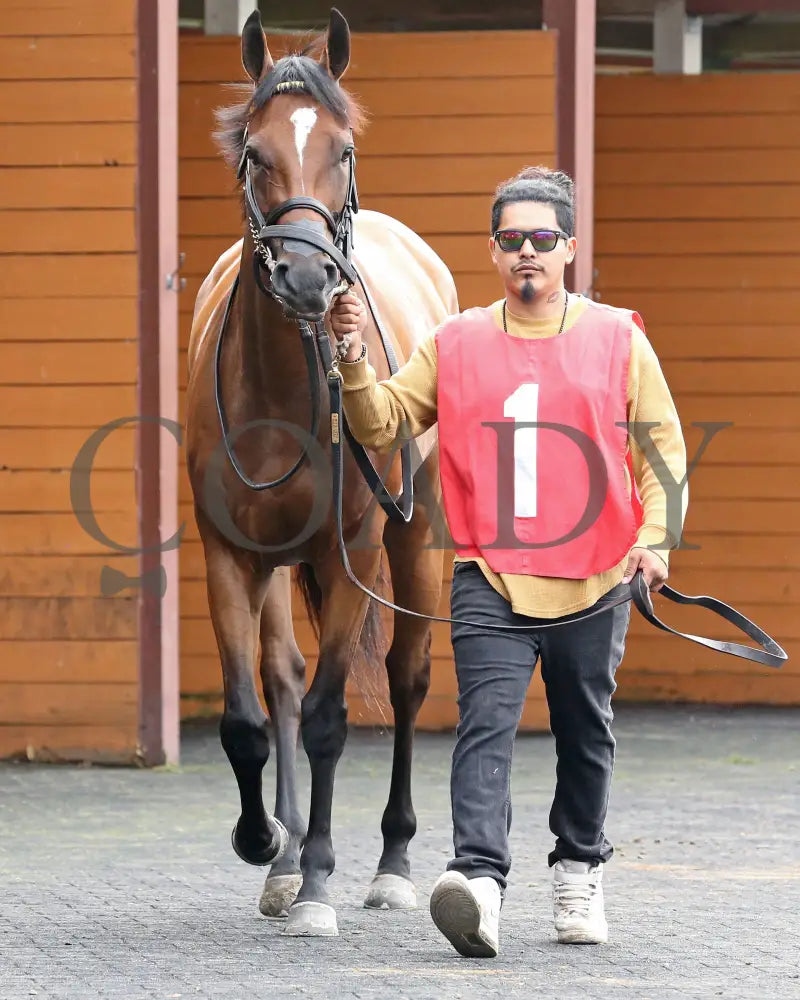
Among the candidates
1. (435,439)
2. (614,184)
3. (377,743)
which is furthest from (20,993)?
(614,184)

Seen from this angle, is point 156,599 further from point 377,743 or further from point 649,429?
point 649,429

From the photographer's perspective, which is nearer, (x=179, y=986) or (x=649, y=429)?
(x=179, y=986)

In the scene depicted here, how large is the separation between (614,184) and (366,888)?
226 inches

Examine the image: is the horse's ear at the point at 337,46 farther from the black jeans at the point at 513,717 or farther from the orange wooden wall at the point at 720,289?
the orange wooden wall at the point at 720,289

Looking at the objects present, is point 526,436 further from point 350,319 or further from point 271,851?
point 271,851

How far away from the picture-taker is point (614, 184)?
10859 millimetres

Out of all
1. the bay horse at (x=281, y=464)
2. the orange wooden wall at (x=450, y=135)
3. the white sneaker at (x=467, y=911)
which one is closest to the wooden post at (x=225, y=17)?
the orange wooden wall at (x=450, y=135)

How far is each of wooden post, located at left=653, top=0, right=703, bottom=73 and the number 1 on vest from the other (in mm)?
6732

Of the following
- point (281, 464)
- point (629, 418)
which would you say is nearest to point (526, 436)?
point (629, 418)

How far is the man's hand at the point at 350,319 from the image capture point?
15.6ft

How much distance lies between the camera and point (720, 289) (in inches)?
428

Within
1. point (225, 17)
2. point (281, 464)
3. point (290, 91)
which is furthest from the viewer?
point (225, 17)

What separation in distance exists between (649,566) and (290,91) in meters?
1.58

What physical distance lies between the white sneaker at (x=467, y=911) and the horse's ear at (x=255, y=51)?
2.23 meters
